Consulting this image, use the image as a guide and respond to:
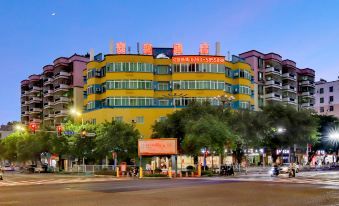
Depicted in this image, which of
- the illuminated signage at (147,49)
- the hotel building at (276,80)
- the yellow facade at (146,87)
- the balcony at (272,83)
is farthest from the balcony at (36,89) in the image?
the balcony at (272,83)

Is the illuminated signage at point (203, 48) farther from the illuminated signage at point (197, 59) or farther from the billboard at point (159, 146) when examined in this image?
the billboard at point (159, 146)

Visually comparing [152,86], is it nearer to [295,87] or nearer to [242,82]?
[242,82]

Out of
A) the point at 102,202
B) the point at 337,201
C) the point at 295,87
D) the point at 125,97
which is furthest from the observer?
the point at 295,87

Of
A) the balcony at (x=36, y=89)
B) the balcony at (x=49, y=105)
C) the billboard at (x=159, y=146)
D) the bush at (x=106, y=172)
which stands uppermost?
the balcony at (x=36, y=89)

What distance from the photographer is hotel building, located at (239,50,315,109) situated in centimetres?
10938

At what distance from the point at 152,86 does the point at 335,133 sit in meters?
39.7

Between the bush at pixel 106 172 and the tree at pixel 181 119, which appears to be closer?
the bush at pixel 106 172

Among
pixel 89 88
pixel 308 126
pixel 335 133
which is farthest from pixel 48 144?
pixel 335 133

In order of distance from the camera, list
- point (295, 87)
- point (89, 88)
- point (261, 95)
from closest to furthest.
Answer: point (89, 88)
point (261, 95)
point (295, 87)

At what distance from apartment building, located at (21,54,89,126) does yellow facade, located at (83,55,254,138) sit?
70.0ft

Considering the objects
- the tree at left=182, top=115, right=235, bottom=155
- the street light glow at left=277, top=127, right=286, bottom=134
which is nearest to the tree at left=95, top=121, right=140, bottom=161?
the tree at left=182, top=115, right=235, bottom=155

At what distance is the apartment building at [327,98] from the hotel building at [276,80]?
9.25 metres

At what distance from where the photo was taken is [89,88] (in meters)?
90.9

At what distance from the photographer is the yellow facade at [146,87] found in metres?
82.1
